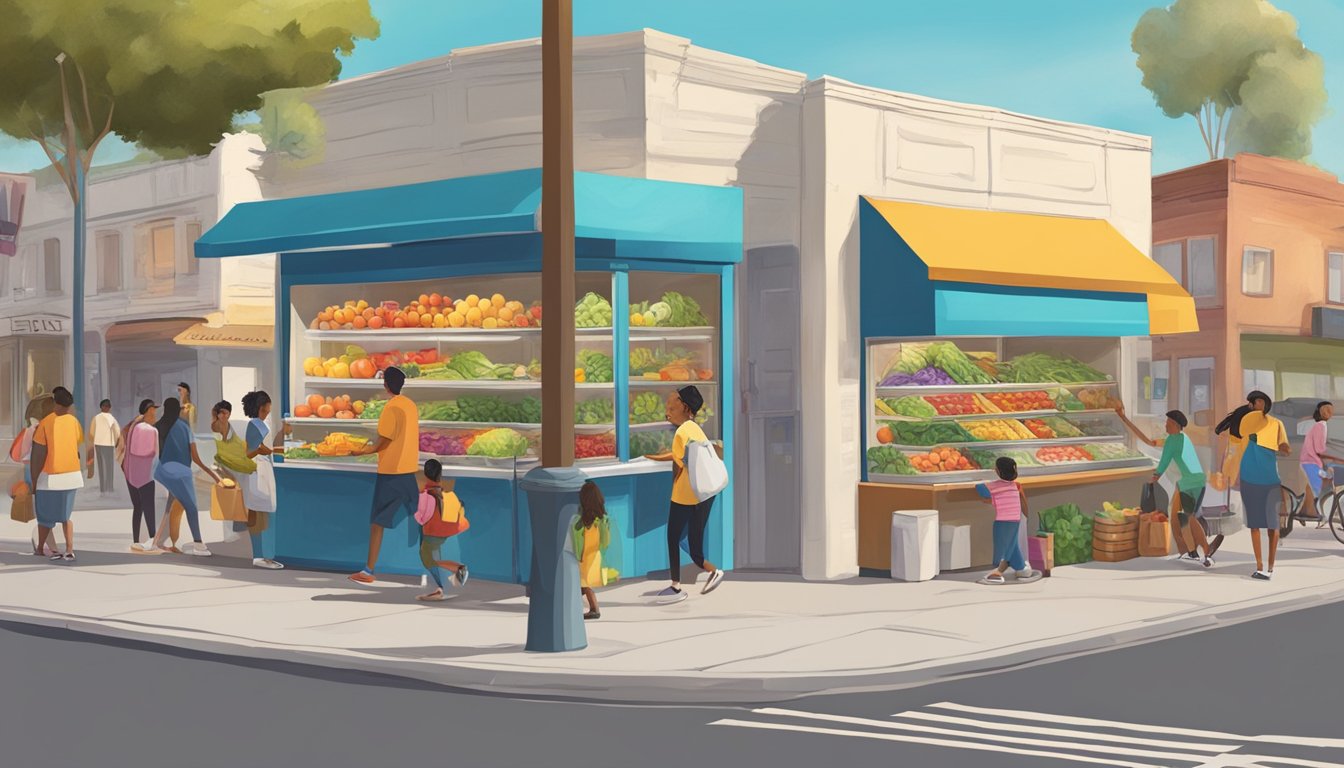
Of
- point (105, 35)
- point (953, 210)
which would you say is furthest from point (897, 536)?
point (105, 35)

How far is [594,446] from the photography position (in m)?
15.9

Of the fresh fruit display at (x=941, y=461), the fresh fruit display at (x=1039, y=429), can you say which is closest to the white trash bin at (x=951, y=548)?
the fresh fruit display at (x=941, y=461)

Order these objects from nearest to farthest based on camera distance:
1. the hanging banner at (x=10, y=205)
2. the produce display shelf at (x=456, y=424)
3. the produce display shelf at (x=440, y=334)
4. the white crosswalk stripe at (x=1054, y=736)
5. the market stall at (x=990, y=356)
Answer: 1. the white crosswalk stripe at (x=1054, y=736)
2. the produce display shelf at (x=456, y=424)
3. the produce display shelf at (x=440, y=334)
4. the market stall at (x=990, y=356)
5. the hanging banner at (x=10, y=205)

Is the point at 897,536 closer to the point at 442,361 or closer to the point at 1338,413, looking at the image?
the point at 442,361

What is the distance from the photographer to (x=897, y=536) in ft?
54.5

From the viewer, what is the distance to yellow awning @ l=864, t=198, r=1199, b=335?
55.6 ft

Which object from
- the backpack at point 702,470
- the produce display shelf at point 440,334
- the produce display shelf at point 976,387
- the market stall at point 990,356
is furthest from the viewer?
the produce display shelf at point 976,387

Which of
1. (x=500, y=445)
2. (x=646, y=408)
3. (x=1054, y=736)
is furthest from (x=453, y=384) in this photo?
(x=1054, y=736)

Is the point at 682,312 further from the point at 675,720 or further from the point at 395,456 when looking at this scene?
the point at 675,720

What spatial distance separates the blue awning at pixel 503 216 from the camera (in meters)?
15.2

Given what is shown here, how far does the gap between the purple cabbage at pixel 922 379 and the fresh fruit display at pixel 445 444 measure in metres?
4.63

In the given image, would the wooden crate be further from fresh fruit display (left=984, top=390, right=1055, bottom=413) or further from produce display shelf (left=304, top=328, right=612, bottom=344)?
produce display shelf (left=304, top=328, right=612, bottom=344)

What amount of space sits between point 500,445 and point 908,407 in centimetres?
457

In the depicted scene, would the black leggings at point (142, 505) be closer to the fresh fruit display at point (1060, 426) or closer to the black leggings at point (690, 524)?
the black leggings at point (690, 524)
